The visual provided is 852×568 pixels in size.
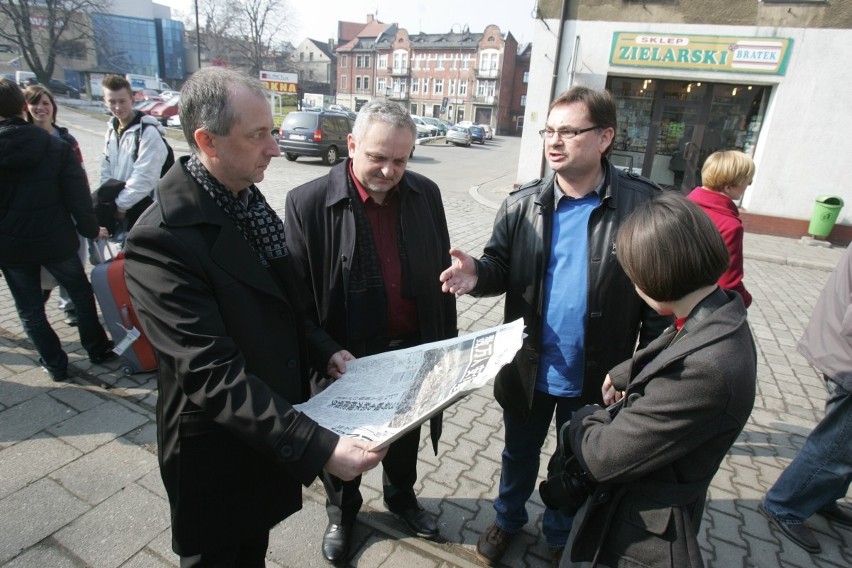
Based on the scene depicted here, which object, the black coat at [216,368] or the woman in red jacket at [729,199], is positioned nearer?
the black coat at [216,368]

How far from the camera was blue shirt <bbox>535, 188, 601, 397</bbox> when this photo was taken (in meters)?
2.04

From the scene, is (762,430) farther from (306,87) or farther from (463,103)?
(306,87)

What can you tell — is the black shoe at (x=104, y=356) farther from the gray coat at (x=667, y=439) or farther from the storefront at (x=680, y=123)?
the storefront at (x=680, y=123)

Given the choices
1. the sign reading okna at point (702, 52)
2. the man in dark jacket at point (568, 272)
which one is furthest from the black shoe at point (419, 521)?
the sign reading okna at point (702, 52)

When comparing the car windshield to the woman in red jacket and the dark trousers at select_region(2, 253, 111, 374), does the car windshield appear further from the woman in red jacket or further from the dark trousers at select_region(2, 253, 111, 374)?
the woman in red jacket

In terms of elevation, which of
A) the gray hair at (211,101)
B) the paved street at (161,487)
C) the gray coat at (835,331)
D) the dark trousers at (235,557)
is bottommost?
the paved street at (161,487)

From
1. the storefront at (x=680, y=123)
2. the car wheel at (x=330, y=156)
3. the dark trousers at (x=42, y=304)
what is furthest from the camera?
the car wheel at (x=330, y=156)

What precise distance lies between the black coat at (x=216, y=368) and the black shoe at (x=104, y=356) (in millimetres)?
2827

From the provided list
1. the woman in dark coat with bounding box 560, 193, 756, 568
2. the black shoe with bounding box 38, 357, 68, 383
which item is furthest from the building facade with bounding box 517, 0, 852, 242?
the black shoe with bounding box 38, 357, 68, 383

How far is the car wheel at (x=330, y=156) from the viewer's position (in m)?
16.8

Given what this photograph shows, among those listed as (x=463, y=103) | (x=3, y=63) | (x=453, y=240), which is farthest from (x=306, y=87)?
(x=453, y=240)

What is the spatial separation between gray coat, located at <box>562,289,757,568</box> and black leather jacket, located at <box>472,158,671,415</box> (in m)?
0.58

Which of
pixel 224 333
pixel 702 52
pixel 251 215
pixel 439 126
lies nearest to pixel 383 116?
pixel 251 215

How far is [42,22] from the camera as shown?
43.4 meters
